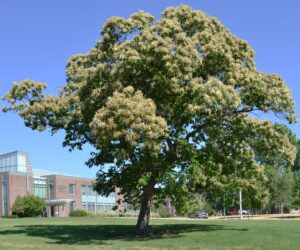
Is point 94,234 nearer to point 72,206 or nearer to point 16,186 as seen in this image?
point 16,186

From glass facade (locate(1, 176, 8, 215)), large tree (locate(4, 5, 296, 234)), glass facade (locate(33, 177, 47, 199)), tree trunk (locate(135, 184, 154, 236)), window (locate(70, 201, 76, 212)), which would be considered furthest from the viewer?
window (locate(70, 201, 76, 212))

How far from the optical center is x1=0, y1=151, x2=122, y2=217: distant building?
88.0 m

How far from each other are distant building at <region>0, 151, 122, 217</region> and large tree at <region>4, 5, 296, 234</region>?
6205 cm

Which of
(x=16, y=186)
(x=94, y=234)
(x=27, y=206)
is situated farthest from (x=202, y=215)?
(x=94, y=234)

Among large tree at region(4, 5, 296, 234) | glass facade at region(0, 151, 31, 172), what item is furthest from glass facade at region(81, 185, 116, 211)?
large tree at region(4, 5, 296, 234)

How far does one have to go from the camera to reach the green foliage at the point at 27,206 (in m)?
78.6

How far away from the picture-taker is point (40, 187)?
95.8 m

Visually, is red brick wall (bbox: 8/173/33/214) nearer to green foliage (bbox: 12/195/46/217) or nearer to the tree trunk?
green foliage (bbox: 12/195/46/217)

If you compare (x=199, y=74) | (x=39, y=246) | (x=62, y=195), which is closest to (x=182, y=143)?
(x=199, y=74)

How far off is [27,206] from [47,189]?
18514 millimetres

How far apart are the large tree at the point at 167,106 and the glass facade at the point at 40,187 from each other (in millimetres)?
67549

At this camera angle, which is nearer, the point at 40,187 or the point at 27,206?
the point at 27,206

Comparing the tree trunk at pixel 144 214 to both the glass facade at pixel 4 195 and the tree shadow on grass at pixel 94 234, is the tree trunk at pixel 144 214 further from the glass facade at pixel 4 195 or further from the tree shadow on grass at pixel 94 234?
the glass facade at pixel 4 195

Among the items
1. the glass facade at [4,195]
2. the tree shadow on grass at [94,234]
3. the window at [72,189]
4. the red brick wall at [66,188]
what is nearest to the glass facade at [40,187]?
the red brick wall at [66,188]
